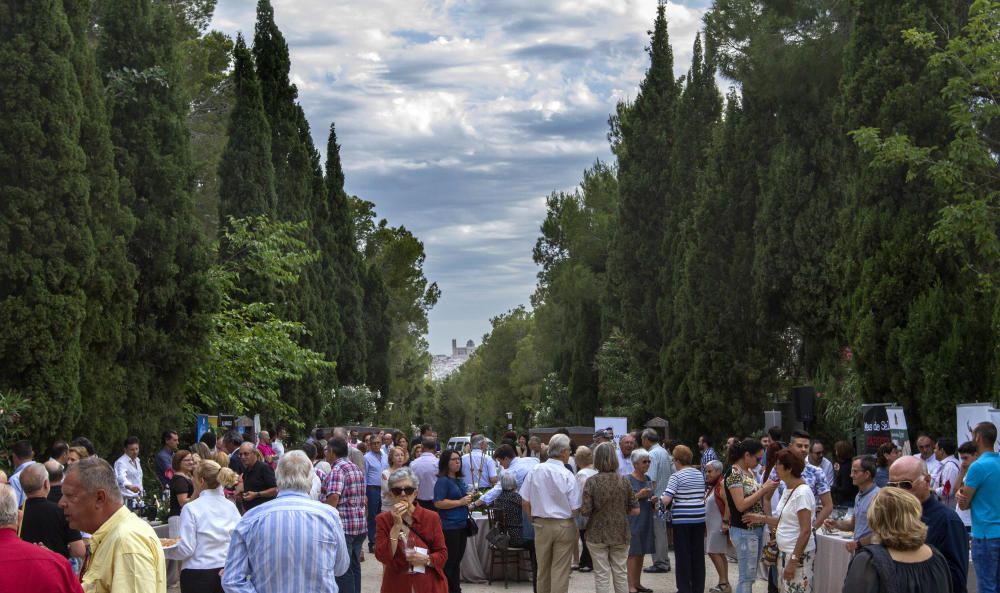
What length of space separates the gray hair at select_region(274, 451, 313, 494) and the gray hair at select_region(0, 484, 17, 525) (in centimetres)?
169

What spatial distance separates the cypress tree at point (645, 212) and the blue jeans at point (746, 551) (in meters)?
27.6

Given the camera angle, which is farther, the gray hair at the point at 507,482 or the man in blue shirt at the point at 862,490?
the gray hair at the point at 507,482

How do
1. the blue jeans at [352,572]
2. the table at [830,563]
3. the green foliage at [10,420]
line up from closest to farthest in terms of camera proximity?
the table at [830,563] → the blue jeans at [352,572] → the green foliage at [10,420]

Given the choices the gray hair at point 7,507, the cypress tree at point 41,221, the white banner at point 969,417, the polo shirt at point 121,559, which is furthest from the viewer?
the cypress tree at point 41,221

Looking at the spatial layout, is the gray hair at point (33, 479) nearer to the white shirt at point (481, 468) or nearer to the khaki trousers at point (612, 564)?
the khaki trousers at point (612, 564)

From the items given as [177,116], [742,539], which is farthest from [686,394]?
[742,539]

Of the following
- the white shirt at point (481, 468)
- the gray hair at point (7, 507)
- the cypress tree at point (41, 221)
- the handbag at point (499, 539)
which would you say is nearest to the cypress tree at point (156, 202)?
the cypress tree at point (41, 221)

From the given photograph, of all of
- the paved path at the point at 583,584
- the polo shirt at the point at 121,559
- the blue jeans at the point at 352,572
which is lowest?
the paved path at the point at 583,584

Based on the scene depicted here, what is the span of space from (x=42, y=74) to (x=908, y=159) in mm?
13174

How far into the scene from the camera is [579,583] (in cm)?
1596

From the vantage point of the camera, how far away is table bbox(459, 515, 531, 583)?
1623 cm

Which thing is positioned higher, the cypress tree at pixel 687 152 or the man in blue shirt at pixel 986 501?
the cypress tree at pixel 687 152

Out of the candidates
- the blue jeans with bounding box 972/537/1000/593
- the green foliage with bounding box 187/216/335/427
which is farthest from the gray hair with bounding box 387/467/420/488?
the green foliage with bounding box 187/216/335/427

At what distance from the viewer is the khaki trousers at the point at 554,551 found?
12.3 meters
